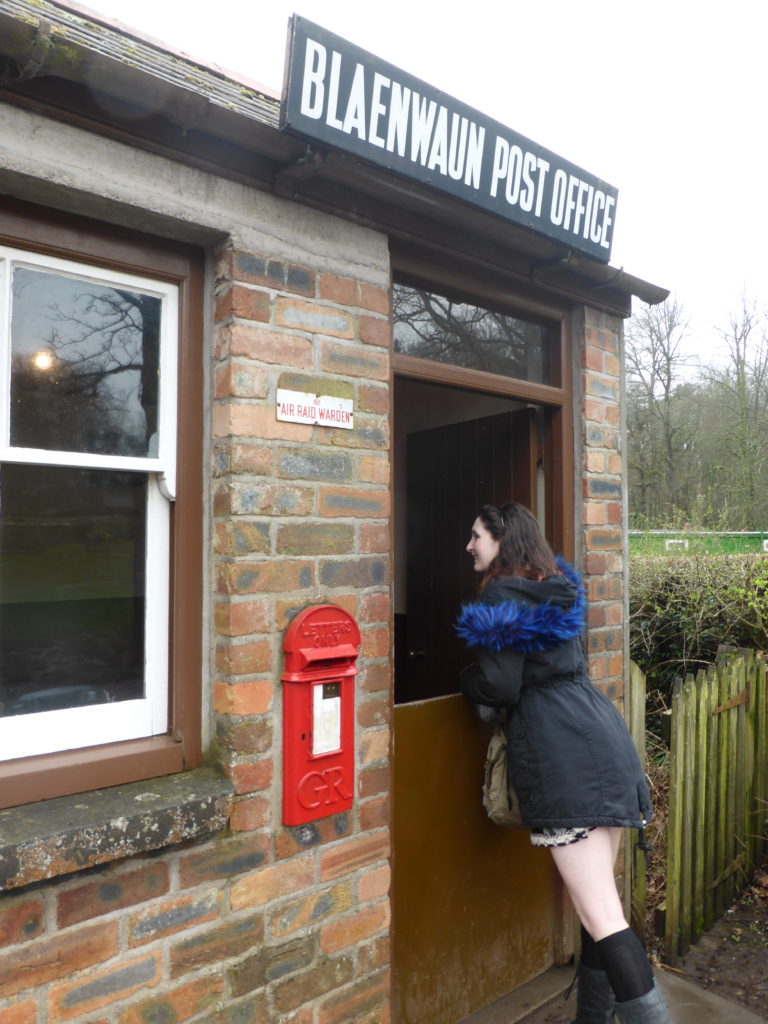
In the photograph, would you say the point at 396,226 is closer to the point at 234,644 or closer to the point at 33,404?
the point at 33,404

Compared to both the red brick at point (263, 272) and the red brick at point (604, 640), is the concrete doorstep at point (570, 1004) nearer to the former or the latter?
the red brick at point (604, 640)

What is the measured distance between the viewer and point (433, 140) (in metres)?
2.46

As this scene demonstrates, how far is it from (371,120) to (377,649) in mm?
1681

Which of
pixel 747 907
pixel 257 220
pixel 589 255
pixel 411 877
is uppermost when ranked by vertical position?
pixel 589 255

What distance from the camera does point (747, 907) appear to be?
4207 millimetres

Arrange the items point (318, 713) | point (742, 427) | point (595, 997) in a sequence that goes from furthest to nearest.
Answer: point (742, 427) → point (595, 997) → point (318, 713)

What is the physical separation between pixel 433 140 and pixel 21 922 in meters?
2.51

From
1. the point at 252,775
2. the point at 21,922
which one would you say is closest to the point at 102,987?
the point at 21,922

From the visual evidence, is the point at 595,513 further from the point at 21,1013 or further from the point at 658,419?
the point at 658,419

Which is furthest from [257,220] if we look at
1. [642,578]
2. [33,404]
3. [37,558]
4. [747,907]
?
[642,578]

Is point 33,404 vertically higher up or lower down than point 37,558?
higher up

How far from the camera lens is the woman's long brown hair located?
9.27ft

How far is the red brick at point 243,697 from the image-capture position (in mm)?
2236

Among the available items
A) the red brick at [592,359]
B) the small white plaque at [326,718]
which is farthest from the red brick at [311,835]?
the red brick at [592,359]
